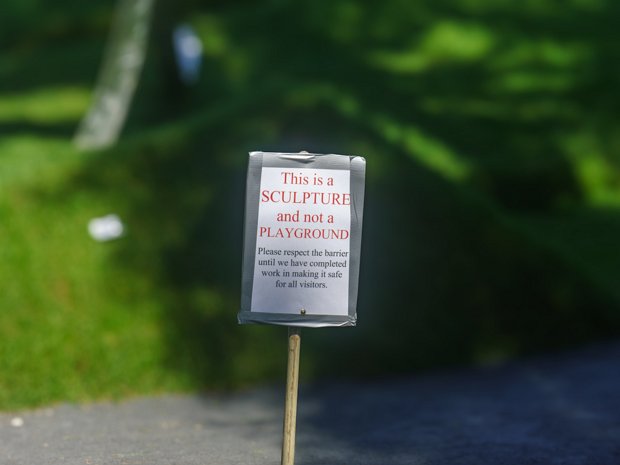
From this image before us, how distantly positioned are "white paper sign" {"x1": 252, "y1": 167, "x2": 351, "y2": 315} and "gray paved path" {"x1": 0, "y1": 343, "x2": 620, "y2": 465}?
4.55 ft

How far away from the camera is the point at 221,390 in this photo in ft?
32.3

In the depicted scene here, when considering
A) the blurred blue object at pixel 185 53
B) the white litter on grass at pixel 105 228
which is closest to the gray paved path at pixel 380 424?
the white litter on grass at pixel 105 228

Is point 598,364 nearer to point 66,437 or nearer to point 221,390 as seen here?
point 221,390

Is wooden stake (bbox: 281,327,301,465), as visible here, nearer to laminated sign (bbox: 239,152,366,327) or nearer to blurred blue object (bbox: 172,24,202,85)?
laminated sign (bbox: 239,152,366,327)

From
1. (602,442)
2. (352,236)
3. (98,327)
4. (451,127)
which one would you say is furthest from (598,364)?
(451,127)

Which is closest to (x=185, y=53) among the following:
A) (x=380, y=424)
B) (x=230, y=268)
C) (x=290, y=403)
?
(x=230, y=268)

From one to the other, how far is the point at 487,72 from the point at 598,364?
1096 cm

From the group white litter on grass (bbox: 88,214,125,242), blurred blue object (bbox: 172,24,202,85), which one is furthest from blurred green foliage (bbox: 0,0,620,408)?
blurred blue object (bbox: 172,24,202,85)

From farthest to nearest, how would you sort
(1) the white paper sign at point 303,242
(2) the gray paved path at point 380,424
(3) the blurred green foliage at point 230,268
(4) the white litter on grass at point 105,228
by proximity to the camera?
(4) the white litter on grass at point 105,228 → (3) the blurred green foliage at point 230,268 → (2) the gray paved path at point 380,424 → (1) the white paper sign at point 303,242

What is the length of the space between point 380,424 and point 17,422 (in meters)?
2.45

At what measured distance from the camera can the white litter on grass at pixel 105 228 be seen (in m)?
10.5

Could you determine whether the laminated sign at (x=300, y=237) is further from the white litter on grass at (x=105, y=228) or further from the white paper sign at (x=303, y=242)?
the white litter on grass at (x=105, y=228)

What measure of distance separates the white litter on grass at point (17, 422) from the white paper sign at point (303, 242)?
128 inches

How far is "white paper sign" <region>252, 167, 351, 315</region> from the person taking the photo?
19.0 feet
